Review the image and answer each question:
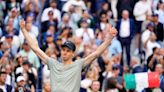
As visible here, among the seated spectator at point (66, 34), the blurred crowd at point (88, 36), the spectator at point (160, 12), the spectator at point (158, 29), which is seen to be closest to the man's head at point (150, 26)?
the blurred crowd at point (88, 36)

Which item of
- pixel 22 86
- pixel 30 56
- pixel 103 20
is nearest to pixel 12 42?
pixel 30 56

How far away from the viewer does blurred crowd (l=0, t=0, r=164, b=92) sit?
18266 mm

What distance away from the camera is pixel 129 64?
70.0 ft

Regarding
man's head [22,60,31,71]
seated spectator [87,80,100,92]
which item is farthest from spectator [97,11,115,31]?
seated spectator [87,80,100,92]

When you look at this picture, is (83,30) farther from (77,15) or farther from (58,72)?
(58,72)

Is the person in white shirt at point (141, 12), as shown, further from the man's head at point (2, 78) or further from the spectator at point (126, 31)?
the man's head at point (2, 78)

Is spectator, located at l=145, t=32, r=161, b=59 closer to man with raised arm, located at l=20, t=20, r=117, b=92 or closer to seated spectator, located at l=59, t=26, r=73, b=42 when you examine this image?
seated spectator, located at l=59, t=26, r=73, b=42

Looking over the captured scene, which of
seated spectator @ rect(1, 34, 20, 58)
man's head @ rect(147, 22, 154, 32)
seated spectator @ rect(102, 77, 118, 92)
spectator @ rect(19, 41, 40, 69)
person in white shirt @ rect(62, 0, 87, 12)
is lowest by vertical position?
seated spectator @ rect(102, 77, 118, 92)

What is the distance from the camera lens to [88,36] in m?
21.4

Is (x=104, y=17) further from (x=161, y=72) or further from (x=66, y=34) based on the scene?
(x=161, y=72)

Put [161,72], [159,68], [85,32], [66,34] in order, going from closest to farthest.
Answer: [161,72] → [159,68] → [66,34] → [85,32]

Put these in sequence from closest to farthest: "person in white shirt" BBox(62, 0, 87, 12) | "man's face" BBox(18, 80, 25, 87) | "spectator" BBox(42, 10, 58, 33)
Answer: "man's face" BBox(18, 80, 25, 87) < "spectator" BBox(42, 10, 58, 33) < "person in white shirt" BBox(62, 0, 87, 12)

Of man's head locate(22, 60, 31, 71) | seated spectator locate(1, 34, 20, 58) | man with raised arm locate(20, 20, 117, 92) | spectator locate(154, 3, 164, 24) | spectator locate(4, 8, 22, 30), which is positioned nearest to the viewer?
man with raised arm locate(20, 20, 117, 92)

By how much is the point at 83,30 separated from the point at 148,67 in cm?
254
